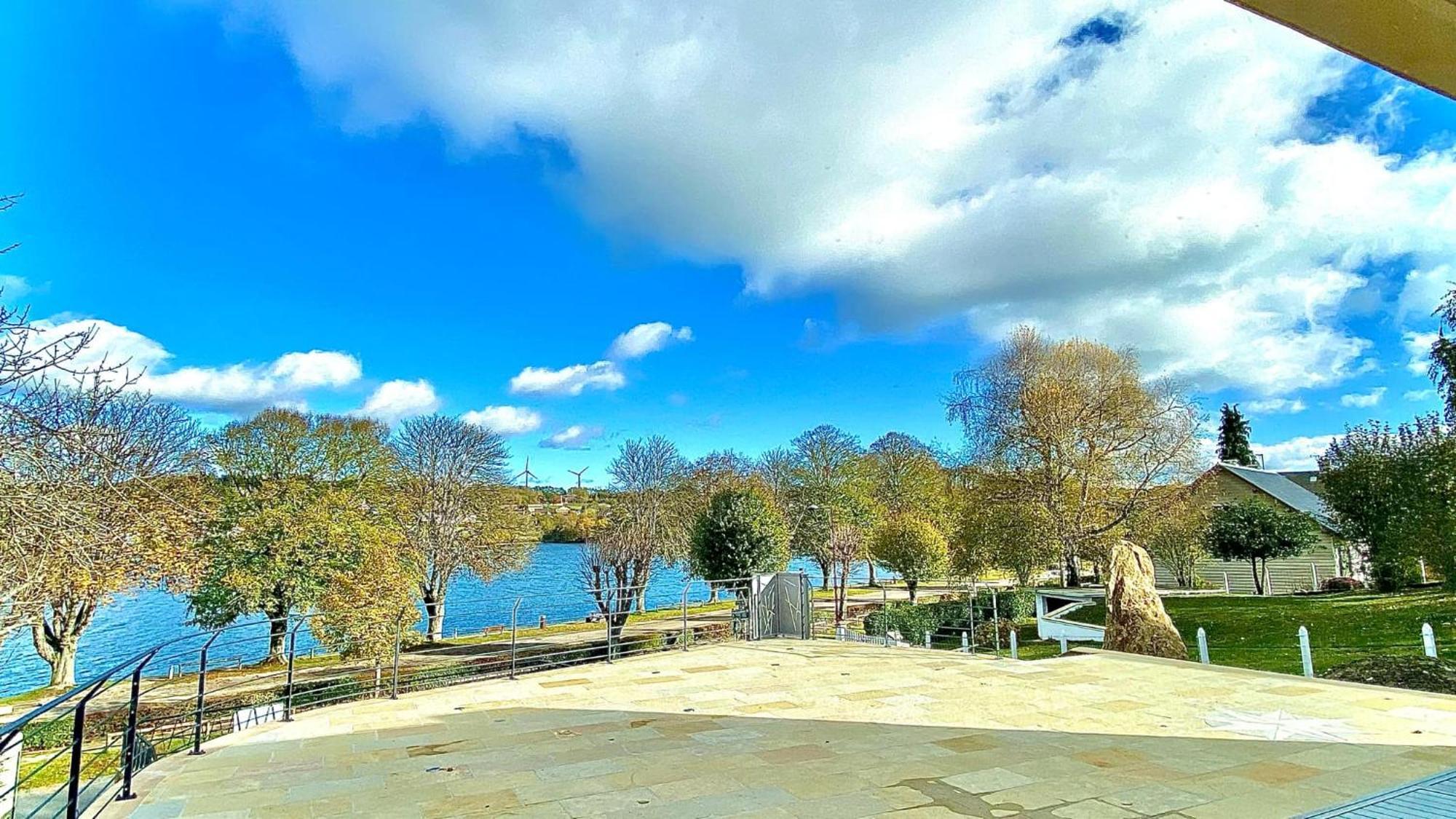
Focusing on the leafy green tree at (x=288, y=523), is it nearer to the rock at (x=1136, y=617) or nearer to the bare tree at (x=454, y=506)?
the bare tree at (x=454, y=506)

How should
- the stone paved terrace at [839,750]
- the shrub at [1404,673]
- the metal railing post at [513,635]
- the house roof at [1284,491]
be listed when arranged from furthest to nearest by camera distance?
the house roof at [1284,491] → the metal railing post at [513,635] → the shrub at [1404,673] → the stone paved terrace at [839,750]

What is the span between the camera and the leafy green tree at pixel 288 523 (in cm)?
1689

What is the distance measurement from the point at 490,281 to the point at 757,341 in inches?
442

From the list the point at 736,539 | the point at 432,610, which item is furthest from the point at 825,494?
the point at 432,610

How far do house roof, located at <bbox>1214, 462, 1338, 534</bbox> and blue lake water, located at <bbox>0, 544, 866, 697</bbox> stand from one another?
15.6m

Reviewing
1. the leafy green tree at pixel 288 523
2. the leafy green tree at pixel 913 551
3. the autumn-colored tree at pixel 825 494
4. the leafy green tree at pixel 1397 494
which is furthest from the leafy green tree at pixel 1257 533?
the leafy green tree at pixel 288 523

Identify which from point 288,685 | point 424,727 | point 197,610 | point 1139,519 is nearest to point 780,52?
point 424,727

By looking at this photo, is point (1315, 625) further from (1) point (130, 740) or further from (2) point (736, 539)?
(1) point (130, 740)

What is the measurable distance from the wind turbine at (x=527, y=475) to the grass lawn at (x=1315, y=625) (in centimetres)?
1956

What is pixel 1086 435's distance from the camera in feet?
59.0

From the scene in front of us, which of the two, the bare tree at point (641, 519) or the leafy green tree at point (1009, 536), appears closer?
the leafy green tree at point (1009, 536)

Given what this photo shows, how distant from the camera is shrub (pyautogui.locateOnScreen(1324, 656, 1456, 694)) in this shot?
7.34 metres

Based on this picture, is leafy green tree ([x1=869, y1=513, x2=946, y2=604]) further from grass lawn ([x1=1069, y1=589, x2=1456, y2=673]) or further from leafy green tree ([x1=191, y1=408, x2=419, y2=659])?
leafy green tree ([x1=191, y1=408, x2=419, y2=659])

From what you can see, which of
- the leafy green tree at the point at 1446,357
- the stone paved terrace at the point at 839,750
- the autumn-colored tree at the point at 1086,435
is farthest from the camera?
the autumn-colored tree at the point at 1086,435
